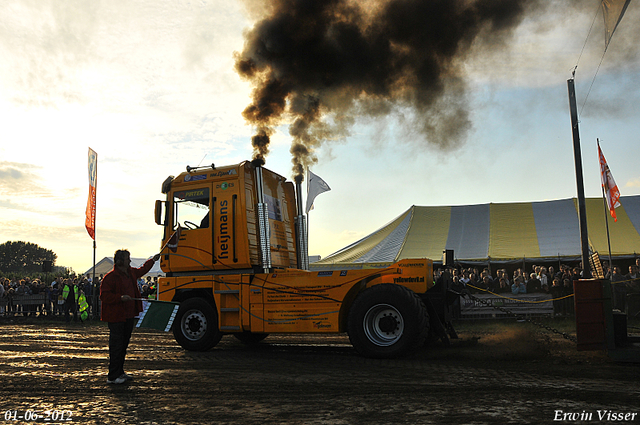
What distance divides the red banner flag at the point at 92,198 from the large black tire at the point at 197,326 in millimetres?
10944

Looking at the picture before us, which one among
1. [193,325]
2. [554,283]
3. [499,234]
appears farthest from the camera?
[499,234]

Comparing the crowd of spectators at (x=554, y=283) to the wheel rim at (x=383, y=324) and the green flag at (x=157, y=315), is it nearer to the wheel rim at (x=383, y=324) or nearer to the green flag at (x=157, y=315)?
the wheel rim at (x=383, y=324)

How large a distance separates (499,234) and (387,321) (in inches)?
616

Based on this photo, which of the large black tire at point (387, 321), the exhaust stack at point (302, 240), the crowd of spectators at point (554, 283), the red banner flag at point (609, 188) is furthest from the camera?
the red banner flag at point (609, 188)

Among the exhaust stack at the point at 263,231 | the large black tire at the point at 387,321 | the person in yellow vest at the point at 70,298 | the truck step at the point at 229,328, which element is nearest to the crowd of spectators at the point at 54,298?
the person in yellow vest at the point at 70,298

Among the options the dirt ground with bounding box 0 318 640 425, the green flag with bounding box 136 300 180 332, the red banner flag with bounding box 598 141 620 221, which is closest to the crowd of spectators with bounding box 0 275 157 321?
the dirt ground with bounding box 0 318 640 425

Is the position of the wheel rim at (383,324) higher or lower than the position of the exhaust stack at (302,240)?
lower

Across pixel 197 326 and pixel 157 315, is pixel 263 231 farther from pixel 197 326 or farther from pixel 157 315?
pixel 157 315

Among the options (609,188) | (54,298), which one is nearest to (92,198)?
(54,298)

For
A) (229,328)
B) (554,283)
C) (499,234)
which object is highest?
(499,234)

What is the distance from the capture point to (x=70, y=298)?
64.5ft

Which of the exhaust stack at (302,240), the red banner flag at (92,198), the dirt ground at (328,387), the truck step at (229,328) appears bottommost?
the dirt ground at (328,387)

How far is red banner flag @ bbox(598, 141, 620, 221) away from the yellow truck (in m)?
11.4

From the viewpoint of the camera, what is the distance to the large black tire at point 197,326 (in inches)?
377
